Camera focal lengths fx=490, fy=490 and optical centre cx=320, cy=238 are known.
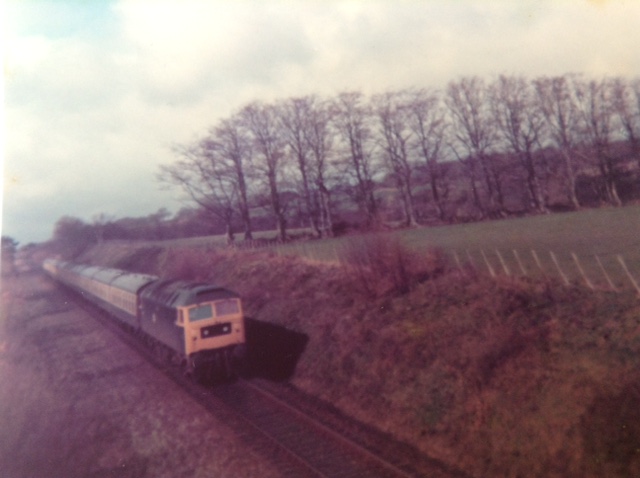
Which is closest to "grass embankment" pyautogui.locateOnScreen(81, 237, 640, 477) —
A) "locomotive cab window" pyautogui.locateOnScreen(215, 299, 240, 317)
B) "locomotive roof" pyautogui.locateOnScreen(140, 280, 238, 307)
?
"locomotive cab window" pyautogui.locateOnScreen(215, 299, 240, 317)

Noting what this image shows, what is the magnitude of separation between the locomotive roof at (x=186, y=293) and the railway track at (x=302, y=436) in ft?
8.27

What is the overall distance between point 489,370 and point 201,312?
843cm

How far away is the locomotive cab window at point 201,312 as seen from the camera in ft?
48.6

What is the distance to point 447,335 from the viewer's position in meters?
13.1

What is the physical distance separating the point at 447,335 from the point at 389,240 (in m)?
4.63

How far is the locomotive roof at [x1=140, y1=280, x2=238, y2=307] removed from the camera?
1526 cm

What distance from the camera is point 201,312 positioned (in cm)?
1498

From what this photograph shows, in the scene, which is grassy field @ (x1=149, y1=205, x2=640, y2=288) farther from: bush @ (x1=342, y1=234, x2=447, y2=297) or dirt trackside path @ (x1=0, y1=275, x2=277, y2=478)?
dirt trackside path @ (x1=0, y1=275, x2=277, y2=478)

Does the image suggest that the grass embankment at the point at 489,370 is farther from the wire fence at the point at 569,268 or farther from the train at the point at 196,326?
the train at the point at 196,326

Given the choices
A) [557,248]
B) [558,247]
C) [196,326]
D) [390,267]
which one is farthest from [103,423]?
[558,247]

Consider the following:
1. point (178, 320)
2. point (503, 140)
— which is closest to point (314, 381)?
point (178, 320)

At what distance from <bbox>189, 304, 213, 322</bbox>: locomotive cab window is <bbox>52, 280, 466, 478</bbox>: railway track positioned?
6.73 feet

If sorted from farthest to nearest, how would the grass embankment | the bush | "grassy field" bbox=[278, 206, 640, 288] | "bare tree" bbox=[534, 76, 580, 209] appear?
"bare tree" bbox=[534, 76, 580, 209] < the bush < "grassy field" bbox=[278, 206, 640, 288] < the grass embankment

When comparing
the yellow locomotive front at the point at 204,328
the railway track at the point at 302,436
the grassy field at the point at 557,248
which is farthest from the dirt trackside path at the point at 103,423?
the grassy field at the point at 557,248
